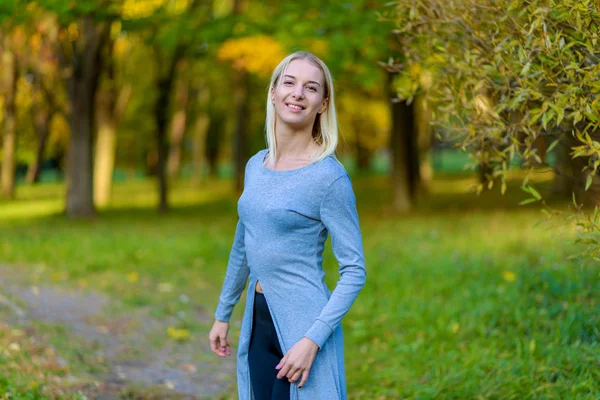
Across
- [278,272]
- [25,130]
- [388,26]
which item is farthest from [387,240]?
[25,130]

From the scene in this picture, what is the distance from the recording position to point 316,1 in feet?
37.7

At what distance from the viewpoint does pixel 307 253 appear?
2.67 metres

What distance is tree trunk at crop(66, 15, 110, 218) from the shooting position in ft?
53.6

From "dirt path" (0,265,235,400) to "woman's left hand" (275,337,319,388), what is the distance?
2.78m

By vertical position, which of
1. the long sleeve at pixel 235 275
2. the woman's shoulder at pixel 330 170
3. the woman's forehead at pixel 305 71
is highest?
the woman's forehead at pixel 305 71

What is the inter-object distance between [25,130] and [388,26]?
28.8 meters

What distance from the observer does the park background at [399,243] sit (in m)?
3.77

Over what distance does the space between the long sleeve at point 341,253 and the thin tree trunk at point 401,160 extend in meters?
14.5

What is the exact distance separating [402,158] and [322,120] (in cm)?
1438

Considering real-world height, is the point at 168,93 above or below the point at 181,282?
above

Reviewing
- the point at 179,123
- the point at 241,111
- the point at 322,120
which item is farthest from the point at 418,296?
the point at 179,123

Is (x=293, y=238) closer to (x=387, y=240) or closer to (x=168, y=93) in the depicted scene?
(x=387, y=240)

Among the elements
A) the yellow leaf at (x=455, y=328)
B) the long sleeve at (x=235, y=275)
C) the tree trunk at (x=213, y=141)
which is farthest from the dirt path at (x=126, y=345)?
the tree trunk at (x=213, y=141)

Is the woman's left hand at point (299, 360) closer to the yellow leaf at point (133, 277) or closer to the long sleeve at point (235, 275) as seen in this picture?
the long sleeve at point (235, 275)
